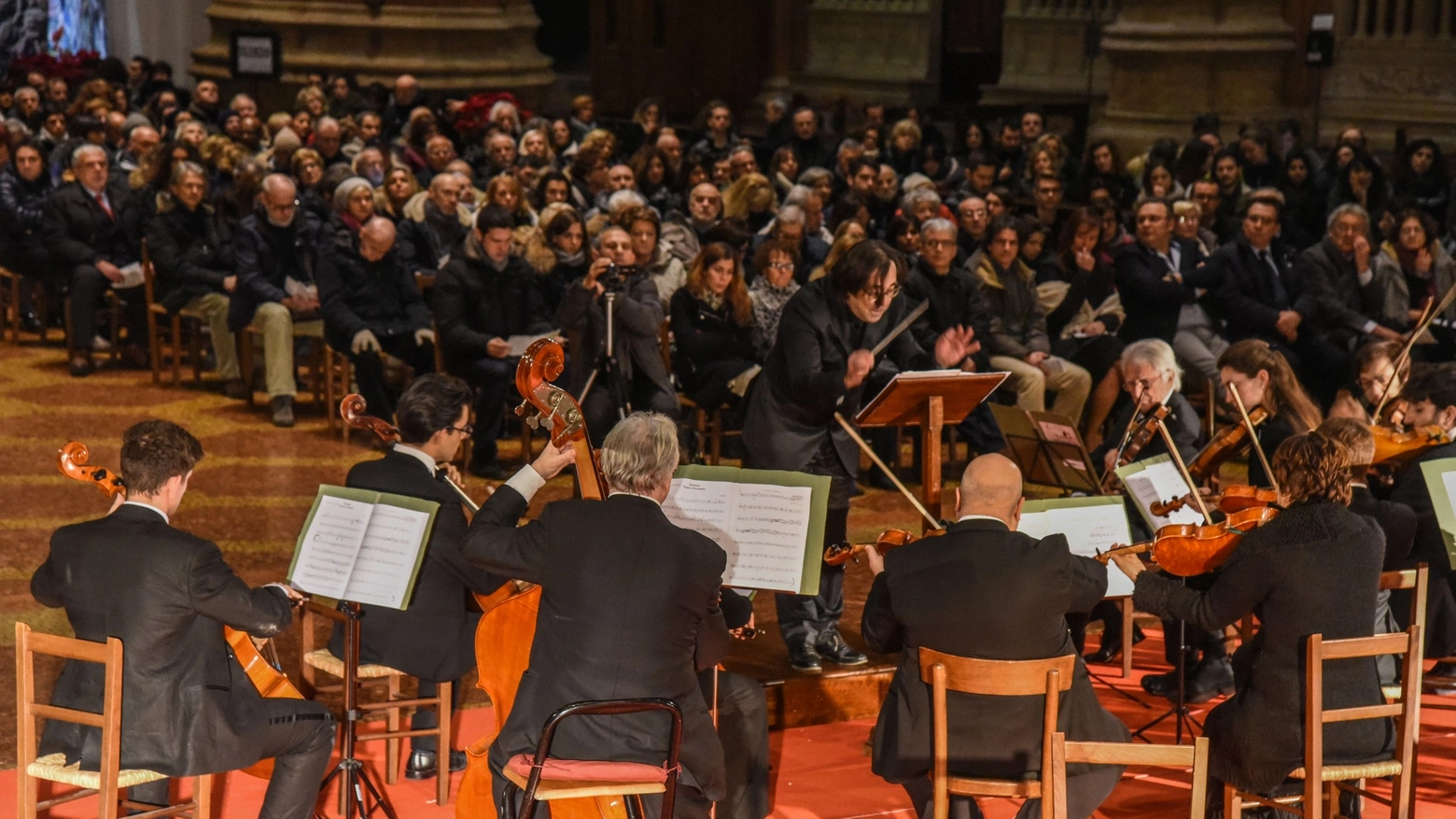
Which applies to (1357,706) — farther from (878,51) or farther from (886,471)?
(878,51)

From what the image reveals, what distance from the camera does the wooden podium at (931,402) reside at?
449 centimetres

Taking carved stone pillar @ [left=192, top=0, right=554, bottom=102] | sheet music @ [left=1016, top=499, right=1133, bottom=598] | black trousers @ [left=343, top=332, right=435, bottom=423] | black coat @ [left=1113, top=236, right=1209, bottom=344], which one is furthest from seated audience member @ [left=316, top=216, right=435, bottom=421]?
carved stone pillar @ [left=192, top=0, right=554, bottom=102]

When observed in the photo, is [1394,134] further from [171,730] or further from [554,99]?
[171,730]

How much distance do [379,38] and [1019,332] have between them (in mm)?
10148

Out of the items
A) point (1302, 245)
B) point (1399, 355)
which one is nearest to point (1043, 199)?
point (1302, 245)

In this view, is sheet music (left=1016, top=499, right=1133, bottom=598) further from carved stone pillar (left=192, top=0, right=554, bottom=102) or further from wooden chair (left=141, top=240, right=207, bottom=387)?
carved stone pillar (left=192, top=0, right=554, bottom=102)

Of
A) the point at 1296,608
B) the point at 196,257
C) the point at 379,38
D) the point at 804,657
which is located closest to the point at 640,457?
the point at 1296,608

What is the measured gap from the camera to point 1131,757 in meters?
3.21

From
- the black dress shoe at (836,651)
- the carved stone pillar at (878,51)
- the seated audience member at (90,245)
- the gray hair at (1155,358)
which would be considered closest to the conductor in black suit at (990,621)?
the black dress shoe at (836,651)

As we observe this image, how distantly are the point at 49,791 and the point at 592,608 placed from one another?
75.2 inches

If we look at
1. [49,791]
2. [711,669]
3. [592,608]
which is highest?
[592,608]

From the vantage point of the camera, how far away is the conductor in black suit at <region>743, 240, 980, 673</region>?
499 cm

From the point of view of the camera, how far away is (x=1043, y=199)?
1023cm

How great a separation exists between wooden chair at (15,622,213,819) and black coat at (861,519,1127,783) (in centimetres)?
155
